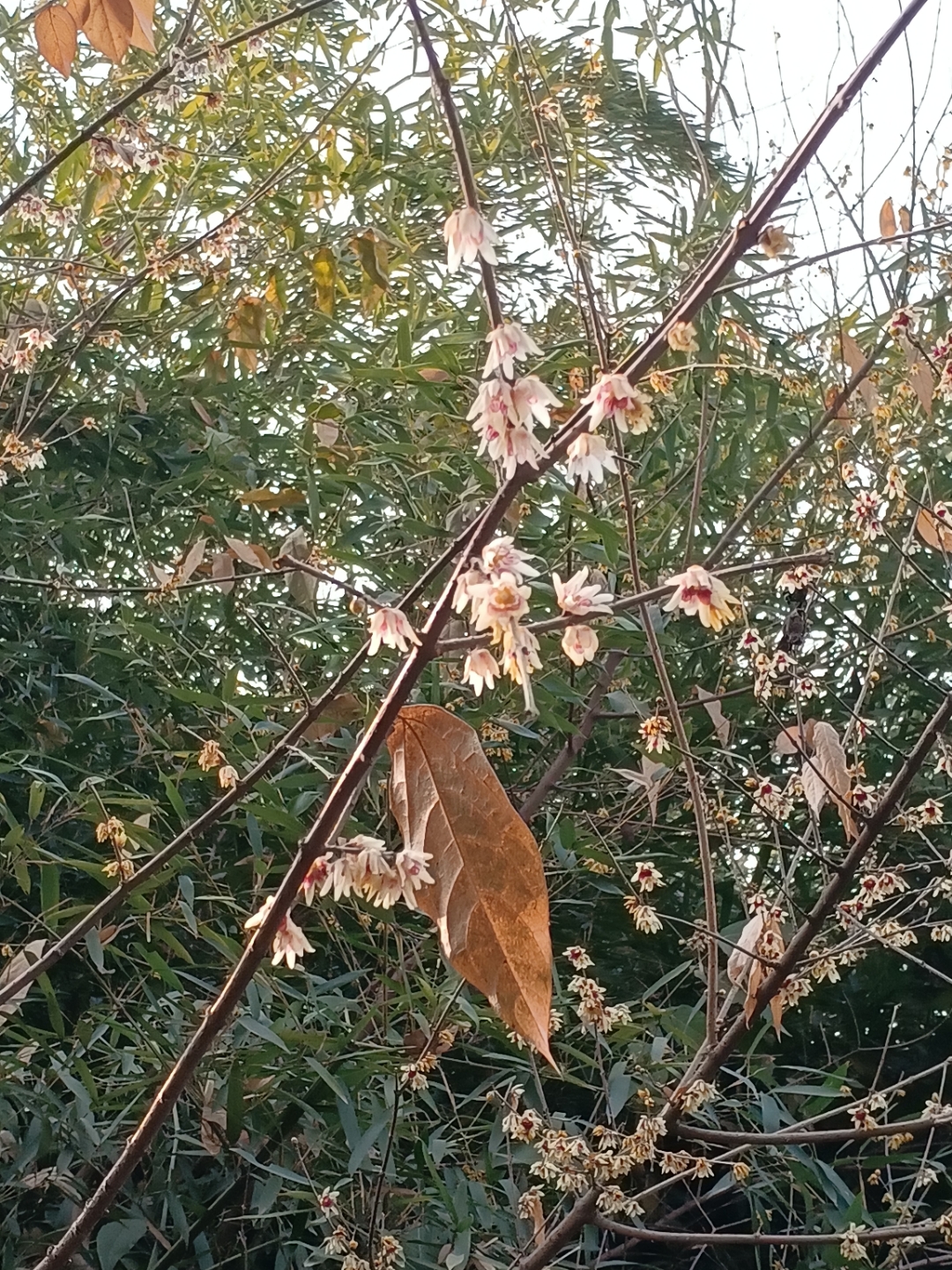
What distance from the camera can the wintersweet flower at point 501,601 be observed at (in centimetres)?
30

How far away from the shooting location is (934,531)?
Result: 76 cm

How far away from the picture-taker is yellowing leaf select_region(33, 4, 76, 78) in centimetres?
56

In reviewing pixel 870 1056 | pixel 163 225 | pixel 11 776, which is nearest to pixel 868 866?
pixel 870 1056

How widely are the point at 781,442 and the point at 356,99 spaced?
25.5 inches

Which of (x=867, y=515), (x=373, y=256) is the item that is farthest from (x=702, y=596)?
(x=373, y=256)

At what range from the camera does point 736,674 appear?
1200 millimetres

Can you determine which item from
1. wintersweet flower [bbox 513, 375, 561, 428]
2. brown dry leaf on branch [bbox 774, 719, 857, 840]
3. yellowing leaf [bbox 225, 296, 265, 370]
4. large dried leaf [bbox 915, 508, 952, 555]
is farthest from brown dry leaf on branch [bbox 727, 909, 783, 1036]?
yellowing leaf [bbox 225, 296, 265, 370]

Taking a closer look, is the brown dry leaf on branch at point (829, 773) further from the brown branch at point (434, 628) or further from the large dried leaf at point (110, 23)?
the large dried leaf at point (110, 23)

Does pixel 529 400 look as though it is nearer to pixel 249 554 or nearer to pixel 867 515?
pixel 249 554

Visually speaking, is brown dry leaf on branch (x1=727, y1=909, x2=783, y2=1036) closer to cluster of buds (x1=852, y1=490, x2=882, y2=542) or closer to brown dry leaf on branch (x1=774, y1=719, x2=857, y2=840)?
brown dry leaf on branch (x1=774, y1=719, x2=857, y2=840)

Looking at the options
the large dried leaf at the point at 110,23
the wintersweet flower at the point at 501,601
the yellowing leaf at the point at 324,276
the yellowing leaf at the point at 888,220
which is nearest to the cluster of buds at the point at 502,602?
the wintersweet flower at the point at 501,601

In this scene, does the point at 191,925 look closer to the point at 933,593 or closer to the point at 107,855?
the point at 107,855

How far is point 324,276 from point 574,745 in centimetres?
57

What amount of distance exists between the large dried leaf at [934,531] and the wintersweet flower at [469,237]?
0.50 meters
